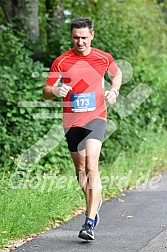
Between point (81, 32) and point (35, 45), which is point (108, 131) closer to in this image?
point (35, 45)

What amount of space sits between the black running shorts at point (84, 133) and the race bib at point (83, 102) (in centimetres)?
16

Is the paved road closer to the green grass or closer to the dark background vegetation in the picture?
the green grass

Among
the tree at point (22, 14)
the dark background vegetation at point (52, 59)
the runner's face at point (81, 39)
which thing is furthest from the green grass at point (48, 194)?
the tree at point (22, 14)

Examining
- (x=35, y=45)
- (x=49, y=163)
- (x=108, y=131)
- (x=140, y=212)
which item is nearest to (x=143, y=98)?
(x=108, y=131)

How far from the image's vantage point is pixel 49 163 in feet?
34.3

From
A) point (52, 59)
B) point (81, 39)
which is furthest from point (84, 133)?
point (52, 59)

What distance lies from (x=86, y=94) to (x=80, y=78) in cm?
18

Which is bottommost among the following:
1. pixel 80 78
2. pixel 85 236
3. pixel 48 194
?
pixel 48 194

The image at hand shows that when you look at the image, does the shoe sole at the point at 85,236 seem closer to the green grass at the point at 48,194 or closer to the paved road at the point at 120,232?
the paved road at the point at 120,232

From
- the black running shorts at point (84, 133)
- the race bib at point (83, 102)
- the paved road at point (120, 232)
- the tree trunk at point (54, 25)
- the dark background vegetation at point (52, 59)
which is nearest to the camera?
the paved road at point (120, 232)

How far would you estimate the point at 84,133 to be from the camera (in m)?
7.04

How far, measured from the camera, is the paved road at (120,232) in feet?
21.6

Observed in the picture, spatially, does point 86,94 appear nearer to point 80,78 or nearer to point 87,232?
point 80,78

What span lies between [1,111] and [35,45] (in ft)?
7.55
